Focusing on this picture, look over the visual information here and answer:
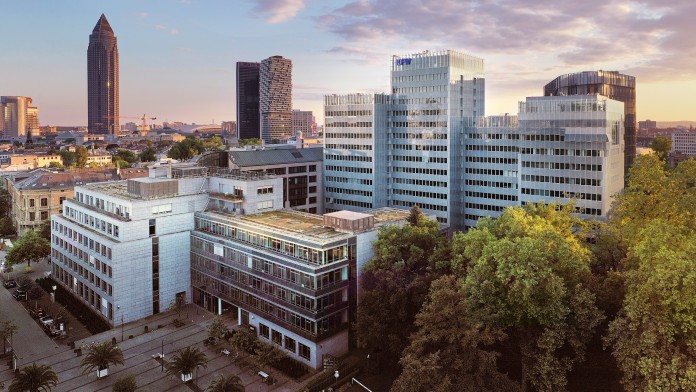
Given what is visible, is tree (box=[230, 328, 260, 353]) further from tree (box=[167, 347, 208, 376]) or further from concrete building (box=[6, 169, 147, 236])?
concrete building (box=[6, 169, 147, 236])

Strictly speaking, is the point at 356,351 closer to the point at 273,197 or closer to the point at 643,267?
the point at 273,197

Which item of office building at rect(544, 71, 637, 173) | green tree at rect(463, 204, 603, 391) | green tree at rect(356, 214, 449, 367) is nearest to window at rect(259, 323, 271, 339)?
green tree at rect(356, 214, 449, 367)

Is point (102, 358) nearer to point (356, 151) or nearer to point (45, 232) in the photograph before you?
point (45, 232)

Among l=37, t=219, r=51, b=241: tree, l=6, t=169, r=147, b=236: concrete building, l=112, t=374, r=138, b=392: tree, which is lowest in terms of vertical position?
l=112, t=374, r=138, b=392: tree

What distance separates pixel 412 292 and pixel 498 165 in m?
74.5

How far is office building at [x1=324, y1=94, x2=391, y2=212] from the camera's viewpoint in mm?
151750

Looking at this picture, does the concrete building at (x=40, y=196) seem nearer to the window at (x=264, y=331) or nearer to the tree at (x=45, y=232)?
the tree at (x=45, y=232)

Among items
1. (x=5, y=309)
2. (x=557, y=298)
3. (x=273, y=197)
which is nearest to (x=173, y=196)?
(x=273, y=197)

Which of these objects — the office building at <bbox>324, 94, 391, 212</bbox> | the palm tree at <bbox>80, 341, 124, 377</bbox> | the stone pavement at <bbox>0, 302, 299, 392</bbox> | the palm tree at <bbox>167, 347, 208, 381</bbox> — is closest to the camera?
the palm tree at <bbox>167, 347, 208, 381</bbox>

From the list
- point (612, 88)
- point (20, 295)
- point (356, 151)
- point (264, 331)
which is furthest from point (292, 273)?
point (612, 88)

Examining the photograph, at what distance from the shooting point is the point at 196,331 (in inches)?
3415

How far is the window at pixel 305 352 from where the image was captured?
76625 mm

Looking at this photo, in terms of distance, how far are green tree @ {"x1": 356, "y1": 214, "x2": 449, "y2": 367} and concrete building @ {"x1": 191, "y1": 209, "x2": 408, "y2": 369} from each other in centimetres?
405

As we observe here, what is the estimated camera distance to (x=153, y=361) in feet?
252
